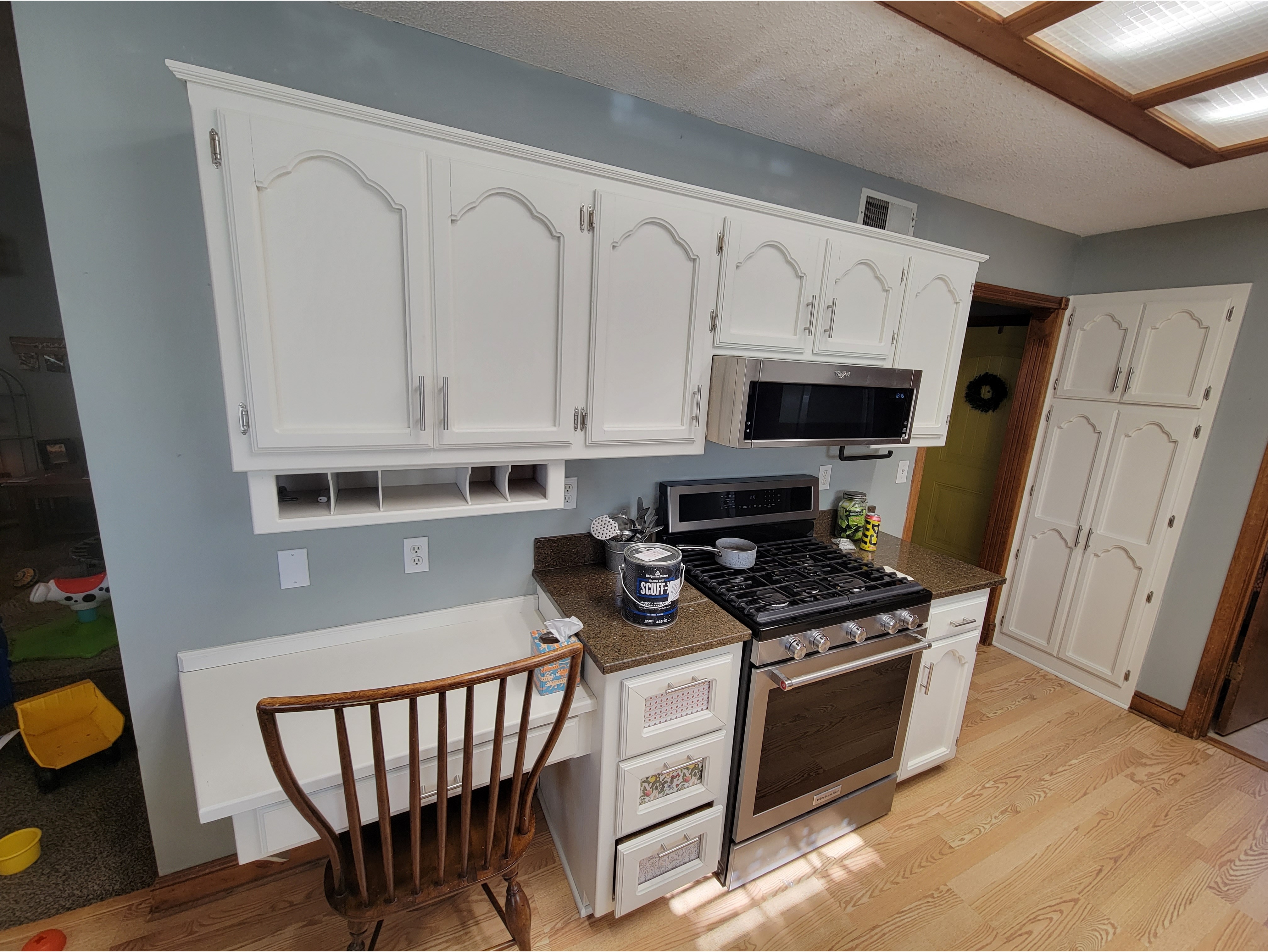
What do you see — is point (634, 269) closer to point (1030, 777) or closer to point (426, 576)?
point (426, 576)

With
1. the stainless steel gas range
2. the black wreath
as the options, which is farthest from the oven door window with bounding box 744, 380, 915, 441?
the black wreath

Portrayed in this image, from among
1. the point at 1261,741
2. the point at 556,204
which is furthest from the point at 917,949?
the point at 1261,741

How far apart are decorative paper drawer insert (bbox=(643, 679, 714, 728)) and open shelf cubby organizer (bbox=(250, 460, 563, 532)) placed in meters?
0.61

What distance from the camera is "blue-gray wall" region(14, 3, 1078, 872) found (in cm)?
113

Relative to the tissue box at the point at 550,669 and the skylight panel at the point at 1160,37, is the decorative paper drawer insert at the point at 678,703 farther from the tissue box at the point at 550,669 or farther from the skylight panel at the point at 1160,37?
the skylight panel at the point at 1160,37

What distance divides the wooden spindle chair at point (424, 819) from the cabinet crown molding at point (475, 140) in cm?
112

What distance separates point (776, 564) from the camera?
1.89 metres

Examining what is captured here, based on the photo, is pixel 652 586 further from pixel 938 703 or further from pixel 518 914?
pixel 938 703

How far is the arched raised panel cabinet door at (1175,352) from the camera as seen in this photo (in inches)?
91.5

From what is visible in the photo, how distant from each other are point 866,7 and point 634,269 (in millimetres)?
757

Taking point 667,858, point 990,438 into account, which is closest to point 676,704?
point 667,858

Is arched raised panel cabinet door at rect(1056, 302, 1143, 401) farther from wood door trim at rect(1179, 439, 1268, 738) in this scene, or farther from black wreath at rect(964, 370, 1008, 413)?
wood door trim at rect(1179, 439, 1268, 738)

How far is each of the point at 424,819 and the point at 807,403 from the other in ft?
5.21

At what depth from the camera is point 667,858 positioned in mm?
1508
